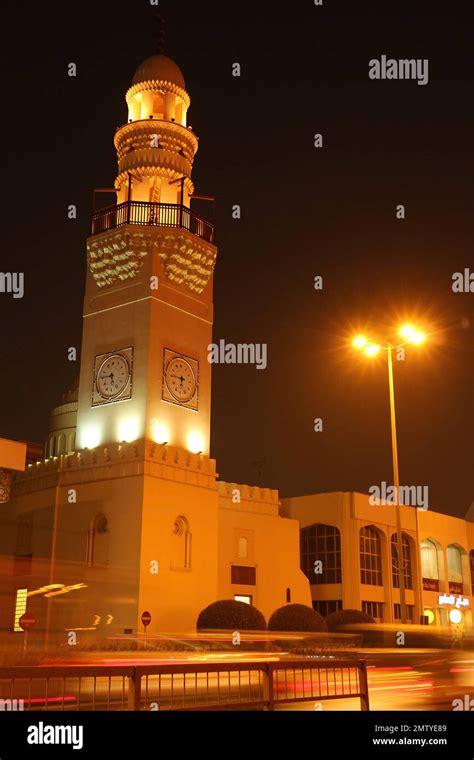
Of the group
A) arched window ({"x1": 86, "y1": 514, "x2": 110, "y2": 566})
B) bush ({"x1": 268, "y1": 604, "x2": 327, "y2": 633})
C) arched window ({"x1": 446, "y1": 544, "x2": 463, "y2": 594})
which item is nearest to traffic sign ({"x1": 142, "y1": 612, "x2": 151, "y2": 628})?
arched window ({"x1": 86, "y1": 514, "x2": 110, "y2": 566})

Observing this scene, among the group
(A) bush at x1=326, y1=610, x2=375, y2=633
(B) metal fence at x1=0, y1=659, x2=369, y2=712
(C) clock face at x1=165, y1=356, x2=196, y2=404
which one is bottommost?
(B) metal fence at x1=0, y1=659, x2=369, y2=712

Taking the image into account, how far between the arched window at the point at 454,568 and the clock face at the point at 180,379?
84.6ft

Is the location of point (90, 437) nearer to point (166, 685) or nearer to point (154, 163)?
point (154, 163)

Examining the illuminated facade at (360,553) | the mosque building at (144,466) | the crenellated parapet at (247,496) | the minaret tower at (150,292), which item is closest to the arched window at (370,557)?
the illuminated facade at (360,553)

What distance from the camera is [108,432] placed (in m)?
A: 34.1

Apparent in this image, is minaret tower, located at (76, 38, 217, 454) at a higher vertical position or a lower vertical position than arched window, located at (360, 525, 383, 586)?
higher

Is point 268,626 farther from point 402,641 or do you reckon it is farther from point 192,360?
point 192,360

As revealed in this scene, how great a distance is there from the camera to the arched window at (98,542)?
3175 cm

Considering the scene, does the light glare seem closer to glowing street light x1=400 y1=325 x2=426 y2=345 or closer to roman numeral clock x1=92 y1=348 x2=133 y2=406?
glowing street light x1=400 y1=325 x2=426 y2=345

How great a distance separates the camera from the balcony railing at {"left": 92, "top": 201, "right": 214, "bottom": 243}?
35.9 m

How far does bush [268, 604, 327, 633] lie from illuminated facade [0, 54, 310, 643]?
2.90 meters

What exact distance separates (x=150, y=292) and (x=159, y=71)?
440 inches

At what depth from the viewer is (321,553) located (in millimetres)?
43875
